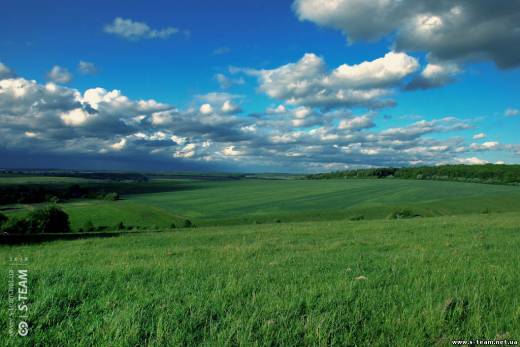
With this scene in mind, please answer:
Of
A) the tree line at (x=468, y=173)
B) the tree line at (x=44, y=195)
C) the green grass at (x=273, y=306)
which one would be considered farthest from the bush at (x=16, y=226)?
the tree line at (x=468, y=173)

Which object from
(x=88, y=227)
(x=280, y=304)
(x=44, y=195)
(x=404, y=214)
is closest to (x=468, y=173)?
(x=404, y=214)

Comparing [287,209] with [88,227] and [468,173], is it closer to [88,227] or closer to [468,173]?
[88,227]

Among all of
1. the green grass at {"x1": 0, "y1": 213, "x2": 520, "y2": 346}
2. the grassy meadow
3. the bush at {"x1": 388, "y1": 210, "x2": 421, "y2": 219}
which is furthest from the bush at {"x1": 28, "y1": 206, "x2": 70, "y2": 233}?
the bush at {"x1": 388, "y1": 210, "x2": 421, "y2": 219}

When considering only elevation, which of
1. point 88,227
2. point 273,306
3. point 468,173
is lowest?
point 88,227

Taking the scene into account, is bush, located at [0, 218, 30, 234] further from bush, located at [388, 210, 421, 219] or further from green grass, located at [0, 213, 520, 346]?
bush, located at [388, 210, 421, 219]

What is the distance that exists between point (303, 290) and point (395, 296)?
1.45 meters

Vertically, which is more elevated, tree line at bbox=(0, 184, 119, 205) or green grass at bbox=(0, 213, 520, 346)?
green grass at bbox=(0, 213, 520, 346)

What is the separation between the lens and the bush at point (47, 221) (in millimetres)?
58031

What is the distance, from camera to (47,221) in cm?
5816

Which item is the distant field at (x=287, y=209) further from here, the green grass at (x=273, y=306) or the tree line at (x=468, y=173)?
the tree line at (x=468, y=173)

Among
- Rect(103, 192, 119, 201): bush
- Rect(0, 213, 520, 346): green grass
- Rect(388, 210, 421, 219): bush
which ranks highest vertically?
Rect(0, 213, 520, 346): green grass

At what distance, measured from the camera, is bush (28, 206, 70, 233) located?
190 ft

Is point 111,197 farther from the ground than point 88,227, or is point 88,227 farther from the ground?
point 111,197

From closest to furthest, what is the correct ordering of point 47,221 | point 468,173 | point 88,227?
point 47,221 < point 88,227 < point 468,173
